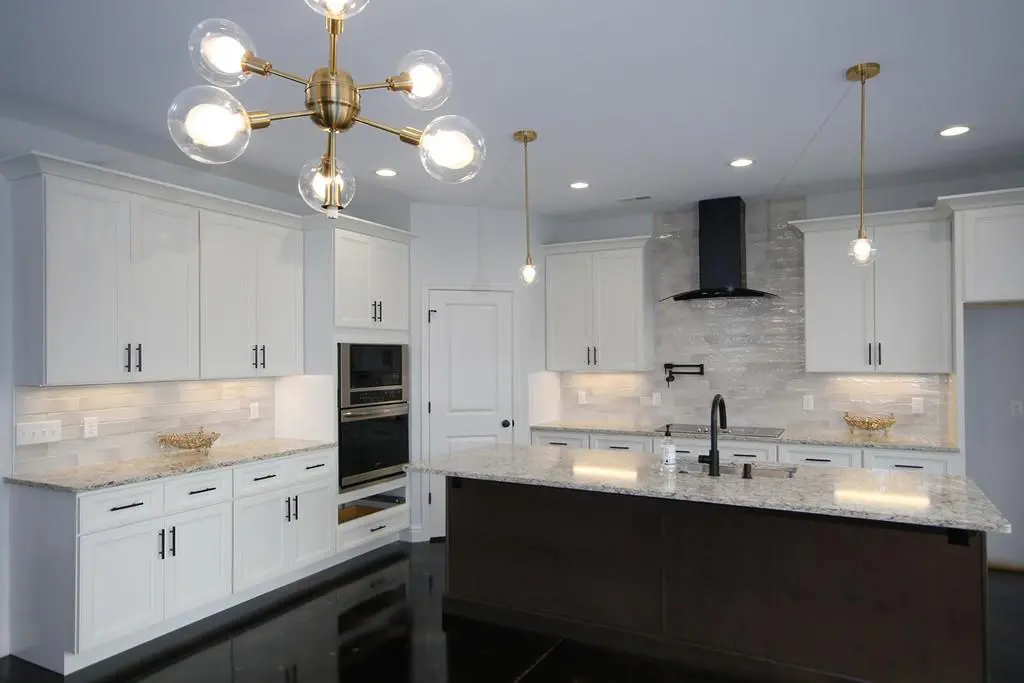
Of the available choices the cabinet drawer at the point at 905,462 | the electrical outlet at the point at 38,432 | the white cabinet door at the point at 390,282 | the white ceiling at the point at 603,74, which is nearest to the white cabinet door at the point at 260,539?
the electrical outlet at the point at 38,432

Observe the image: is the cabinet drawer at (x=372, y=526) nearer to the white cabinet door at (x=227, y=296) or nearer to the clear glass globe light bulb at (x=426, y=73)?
the white cabinet door at (x=227, y=296)

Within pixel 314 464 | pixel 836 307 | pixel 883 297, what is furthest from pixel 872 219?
pixel 314 464

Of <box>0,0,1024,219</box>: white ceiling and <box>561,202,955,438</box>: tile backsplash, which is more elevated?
<box>0,0,1024,219</box>: white ceiling

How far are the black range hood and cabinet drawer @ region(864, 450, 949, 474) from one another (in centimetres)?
143

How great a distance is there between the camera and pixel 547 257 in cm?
608

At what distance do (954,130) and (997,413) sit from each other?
7.04ft

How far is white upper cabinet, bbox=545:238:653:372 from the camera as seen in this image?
573cm

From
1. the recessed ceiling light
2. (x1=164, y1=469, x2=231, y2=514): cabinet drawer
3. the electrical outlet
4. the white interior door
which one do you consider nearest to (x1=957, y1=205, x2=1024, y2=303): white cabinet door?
the recessed ceiling light

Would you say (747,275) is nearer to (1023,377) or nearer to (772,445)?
(772,445)

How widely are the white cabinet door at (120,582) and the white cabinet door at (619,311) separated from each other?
3599mm

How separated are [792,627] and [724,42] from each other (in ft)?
8.23

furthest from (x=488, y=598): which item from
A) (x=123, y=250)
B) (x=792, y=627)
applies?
(x=123, y=250)

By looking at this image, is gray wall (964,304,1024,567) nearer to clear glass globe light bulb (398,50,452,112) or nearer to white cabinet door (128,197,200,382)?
clear glass globe light bulb (398,50,452,112)

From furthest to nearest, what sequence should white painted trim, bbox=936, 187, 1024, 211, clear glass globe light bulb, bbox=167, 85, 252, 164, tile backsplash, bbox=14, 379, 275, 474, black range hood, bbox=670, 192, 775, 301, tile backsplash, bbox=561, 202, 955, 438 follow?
black range hood, bbox=670, 192, 775, 301
tile backsplash, bbox=561, 202, 955, 438
white painted trim, bbox=936, 187, 1024, 211
tile backsplash, bbox=14, 379, 275, 474
clear glass globe light bulb, bbox=167, 85, 252, 164
